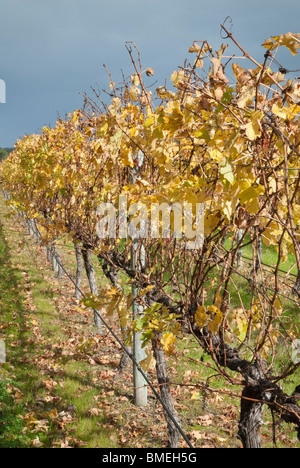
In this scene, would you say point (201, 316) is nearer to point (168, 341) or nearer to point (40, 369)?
point (168, 341)

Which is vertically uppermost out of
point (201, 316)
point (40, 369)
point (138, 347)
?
point (201, 316)

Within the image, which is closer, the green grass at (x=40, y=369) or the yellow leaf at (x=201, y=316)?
the yellow leaf at (x=201, y=316)

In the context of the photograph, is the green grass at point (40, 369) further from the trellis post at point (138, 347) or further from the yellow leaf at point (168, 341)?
the yellow leaf at point (168, 341)

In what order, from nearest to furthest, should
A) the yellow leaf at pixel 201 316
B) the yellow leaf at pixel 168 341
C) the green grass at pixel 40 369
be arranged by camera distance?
A: the yellow leaf at pixel 201 316, the yellow leaf at pixel 168 341, the green grass at pixel 40 369

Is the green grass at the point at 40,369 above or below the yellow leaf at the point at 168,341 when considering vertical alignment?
below

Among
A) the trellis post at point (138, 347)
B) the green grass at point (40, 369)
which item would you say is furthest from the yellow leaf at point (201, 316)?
the green grass at point (40, 369)

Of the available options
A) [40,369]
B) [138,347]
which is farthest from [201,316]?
[40,369]

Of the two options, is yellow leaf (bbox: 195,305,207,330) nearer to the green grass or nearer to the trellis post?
the trellis post

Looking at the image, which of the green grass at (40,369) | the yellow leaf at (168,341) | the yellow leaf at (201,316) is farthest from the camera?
the green grass at (40,369)

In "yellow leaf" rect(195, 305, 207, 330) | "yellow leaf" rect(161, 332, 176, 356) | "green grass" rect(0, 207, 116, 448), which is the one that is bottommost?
"green grass" rect(0, 207, 116, 448)

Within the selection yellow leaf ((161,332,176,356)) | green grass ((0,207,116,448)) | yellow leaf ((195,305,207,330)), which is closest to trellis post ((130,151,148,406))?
green grass ((0,207,116,448))

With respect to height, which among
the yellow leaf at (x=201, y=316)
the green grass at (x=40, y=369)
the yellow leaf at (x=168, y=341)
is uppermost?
the yellow leaf at (x=201, y=316)

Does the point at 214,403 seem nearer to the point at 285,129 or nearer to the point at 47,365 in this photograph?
the point at 47,365
